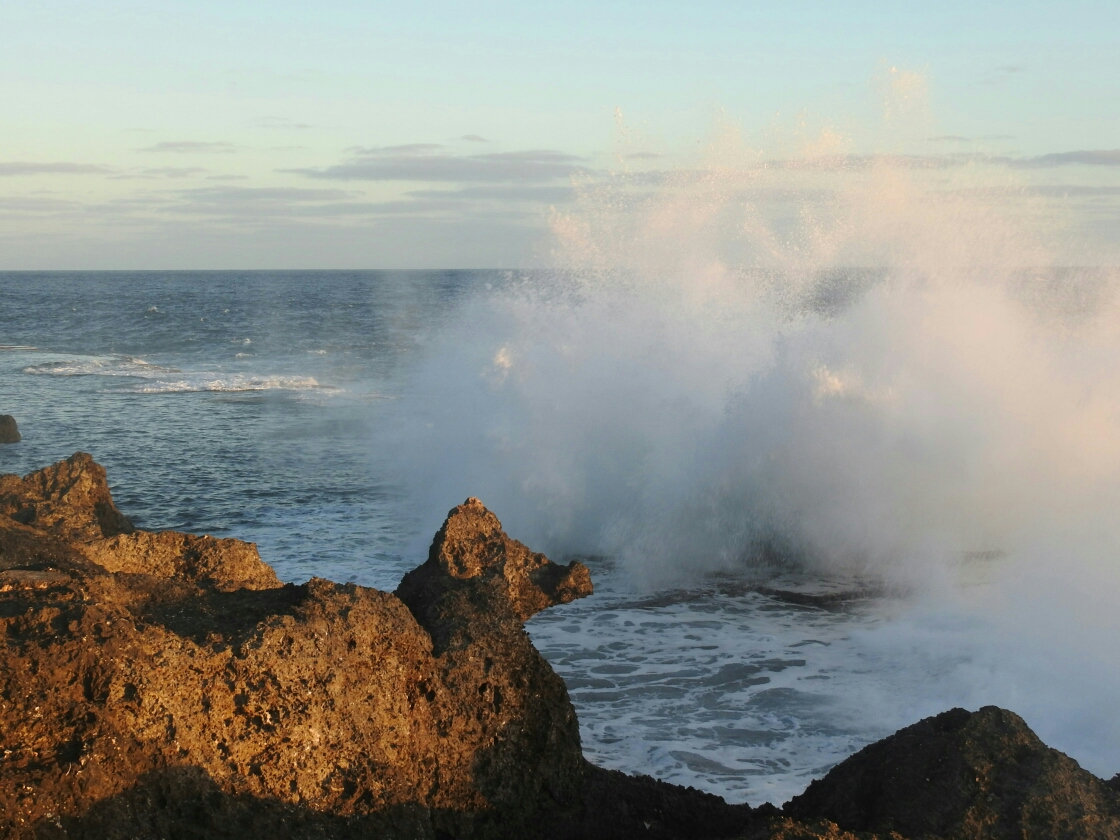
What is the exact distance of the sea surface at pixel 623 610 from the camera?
5.80 m

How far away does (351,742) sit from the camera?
3537 mm

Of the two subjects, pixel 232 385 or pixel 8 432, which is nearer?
pixel 8 432

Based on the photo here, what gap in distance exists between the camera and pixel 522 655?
4168 millimetres

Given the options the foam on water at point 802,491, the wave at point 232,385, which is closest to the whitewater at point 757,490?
the foam on water at point 802,491

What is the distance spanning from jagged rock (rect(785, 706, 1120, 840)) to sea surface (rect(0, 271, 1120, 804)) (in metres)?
1.40

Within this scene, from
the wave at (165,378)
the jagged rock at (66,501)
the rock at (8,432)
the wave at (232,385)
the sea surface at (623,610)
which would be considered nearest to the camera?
the sea surface at (623,610)

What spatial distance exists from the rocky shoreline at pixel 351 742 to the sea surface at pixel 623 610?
148cm

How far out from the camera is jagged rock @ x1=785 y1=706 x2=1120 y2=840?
3367 millimetres

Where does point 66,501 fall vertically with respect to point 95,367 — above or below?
above

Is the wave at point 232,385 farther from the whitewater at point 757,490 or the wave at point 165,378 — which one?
the whitewater at point 757,490

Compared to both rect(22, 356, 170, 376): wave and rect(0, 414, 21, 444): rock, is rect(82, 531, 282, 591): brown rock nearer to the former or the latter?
rect(0, 414, 21, 444): rock

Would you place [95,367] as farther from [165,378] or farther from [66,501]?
[66,501]

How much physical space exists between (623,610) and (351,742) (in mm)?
4794

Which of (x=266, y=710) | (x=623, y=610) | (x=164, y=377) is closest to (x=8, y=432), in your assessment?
(x=164, y=377)
